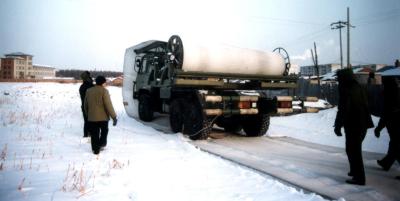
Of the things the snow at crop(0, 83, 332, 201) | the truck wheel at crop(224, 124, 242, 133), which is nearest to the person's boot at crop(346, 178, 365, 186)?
the snow at crop(0, 83, 332, 201)

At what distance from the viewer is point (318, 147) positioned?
28.2 feet

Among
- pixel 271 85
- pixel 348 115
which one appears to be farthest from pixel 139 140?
pixel 348 115

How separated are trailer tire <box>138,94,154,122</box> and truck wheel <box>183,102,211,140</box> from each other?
319 cm

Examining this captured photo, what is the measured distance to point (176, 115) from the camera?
32.3 feet

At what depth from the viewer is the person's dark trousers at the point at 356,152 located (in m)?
5.20

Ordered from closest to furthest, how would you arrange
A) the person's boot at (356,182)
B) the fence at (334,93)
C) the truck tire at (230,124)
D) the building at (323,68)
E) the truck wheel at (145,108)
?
the person's boot at (356,182), the truck tire at (230,124), the truck wheel at (145,108), the fence at (334,93), the building at (323,68)

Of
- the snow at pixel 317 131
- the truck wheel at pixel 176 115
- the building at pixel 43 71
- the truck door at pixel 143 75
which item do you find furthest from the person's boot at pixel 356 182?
the building at pixel 43 71

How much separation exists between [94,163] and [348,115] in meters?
4.22

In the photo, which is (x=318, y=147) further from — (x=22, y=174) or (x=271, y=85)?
(x=22, y=174)

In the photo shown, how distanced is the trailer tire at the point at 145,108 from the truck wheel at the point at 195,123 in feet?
10.5

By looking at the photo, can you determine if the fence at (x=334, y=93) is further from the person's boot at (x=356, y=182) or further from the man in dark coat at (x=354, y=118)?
the person's boot at (x=356, y=182)

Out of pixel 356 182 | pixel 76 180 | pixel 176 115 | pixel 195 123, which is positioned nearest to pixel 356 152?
pixel 356 182

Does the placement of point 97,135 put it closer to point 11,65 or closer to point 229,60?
point 229,60

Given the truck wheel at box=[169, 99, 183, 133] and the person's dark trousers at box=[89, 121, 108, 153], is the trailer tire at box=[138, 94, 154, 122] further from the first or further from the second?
the person's dark trousers at box=[89, 121, 108, 153]
